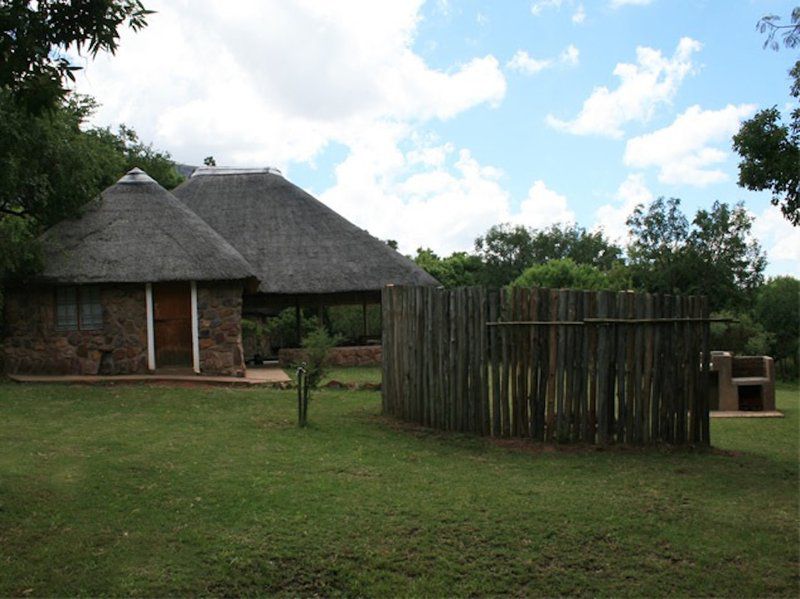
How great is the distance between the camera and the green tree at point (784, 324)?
2622 centimetres

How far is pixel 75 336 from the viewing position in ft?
52.1

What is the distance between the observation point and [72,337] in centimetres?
1588

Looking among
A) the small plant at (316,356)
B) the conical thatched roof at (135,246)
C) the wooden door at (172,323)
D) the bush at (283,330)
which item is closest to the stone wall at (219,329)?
the wooden door at (172,323)

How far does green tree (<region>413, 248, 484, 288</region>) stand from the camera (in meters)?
40.3

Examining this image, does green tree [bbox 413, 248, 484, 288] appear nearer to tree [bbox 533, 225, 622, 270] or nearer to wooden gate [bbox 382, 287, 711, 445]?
tree [bbox 533, 225, 622, 270]

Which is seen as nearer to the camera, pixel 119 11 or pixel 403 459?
pixel 119 11

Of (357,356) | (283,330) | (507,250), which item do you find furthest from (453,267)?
(357,356)

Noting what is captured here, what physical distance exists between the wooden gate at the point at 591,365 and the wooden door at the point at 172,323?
8953 mm

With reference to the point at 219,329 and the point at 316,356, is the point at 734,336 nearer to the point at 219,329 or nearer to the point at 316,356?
the point at 219,329

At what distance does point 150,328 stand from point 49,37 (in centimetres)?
1080

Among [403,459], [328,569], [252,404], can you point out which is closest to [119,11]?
[328,569]

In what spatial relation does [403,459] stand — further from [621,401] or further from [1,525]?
[1,525]

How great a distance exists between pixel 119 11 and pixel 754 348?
20492mm

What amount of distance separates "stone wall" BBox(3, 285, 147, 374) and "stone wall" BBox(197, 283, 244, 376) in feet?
3.93
